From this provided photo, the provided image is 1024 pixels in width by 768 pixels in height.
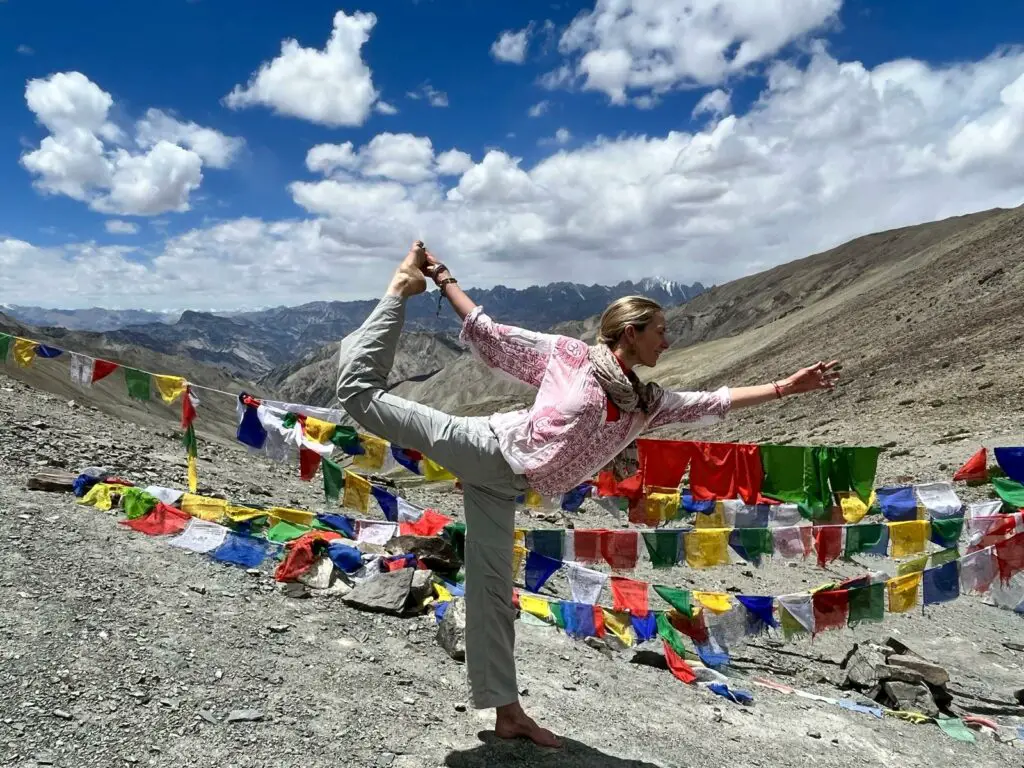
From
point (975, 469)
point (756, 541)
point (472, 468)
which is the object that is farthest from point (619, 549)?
point (975, 469)

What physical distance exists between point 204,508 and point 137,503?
2.43 feet

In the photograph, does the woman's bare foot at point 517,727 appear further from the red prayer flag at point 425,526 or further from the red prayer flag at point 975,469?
the red prayer flag at point 975,469

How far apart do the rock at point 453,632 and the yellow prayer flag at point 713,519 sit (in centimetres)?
653

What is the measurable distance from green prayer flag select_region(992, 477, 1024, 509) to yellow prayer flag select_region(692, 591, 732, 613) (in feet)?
15.9

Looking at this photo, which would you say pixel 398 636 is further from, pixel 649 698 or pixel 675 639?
pixel 675 639

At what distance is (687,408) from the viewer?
3787 mm

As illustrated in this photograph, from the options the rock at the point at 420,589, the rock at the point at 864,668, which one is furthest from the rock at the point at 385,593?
the rock at the point at 864,668

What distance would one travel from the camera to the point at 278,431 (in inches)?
399

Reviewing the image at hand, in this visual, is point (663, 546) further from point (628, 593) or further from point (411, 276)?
point (411, 276)

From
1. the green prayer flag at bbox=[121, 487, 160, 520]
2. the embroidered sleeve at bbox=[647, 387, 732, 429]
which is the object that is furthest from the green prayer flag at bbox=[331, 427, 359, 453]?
the embroidered sleeve at bbox=[647, 387, 732, 429]

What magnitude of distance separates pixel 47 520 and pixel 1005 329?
38.3m

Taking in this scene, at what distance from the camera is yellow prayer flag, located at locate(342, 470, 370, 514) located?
970cm

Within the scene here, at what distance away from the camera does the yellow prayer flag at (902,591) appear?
30.0ft

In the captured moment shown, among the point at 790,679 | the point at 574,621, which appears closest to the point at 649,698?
the point at 574,621
